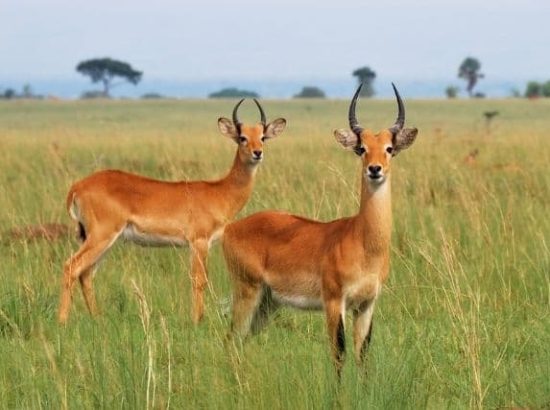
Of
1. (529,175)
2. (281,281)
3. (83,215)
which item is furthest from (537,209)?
(281,281)

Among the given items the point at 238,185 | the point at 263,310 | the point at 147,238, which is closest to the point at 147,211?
the point at 147,238

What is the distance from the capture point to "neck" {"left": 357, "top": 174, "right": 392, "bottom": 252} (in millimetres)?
5477

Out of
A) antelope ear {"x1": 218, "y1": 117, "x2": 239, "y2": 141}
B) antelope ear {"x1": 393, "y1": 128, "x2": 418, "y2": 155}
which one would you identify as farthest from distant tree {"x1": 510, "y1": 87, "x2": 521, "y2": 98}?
antelope ear {"x1": 393, "y1": 128, "x2": 418, "y2": 155}

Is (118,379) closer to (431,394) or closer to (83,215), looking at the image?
(431,394)

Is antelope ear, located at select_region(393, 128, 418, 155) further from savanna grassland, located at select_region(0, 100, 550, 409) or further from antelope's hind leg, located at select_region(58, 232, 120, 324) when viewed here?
antelope's hind leg, located at select_region(58, 232, 120, 324)

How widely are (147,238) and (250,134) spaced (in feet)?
3.67

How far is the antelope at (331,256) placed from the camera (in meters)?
5.42

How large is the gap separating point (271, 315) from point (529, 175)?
7945 mm

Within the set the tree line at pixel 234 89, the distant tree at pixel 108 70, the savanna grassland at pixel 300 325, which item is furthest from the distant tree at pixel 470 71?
the savanna grassland at pixel 300 325

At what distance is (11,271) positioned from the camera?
25.2 feet

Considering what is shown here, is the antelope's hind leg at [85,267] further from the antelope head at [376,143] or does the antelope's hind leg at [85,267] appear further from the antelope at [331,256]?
the antelope head at [376,143]

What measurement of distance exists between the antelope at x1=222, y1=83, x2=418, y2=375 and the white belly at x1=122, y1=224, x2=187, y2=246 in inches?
72.6

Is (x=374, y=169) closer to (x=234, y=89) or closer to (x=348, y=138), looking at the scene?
(x=348, y=138)

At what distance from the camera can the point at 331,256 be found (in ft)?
18.2
